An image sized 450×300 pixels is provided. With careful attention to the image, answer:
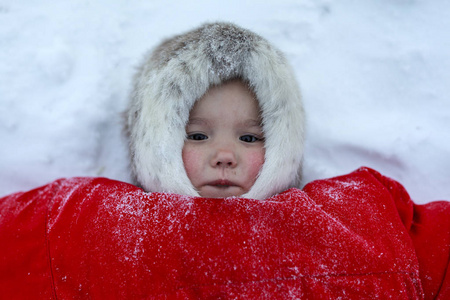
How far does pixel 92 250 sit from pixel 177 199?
9.6 inches

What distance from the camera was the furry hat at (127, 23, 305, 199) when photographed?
1102 mm

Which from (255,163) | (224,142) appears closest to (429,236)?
(255,163)

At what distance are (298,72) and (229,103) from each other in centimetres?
56

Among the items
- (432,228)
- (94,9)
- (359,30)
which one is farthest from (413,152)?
(94,9)

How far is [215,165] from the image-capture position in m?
1.10

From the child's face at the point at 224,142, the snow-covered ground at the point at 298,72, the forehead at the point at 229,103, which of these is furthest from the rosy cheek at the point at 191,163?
the snow-covered ground at the point at 298,72

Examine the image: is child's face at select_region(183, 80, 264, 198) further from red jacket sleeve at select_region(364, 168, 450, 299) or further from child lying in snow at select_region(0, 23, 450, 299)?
red jacket sleeve at select_region(364, 168, 450, 299)

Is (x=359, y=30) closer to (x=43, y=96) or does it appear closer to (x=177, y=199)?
(x=177, y=199)

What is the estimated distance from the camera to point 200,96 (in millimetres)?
1150

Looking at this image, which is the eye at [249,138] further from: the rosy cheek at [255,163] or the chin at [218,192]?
the chin at [218,192]

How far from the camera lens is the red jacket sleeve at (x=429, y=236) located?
41.8 inches

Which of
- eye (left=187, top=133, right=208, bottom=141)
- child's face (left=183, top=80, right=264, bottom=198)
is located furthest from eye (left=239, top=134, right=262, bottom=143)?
eye (left=187, top=133, right=208, bottom=141)

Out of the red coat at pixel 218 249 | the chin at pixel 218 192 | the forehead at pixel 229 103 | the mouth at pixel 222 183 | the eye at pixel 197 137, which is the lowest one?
the red coat at pixel 218 249

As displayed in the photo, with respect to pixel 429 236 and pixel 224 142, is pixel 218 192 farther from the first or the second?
pixel 429 236
